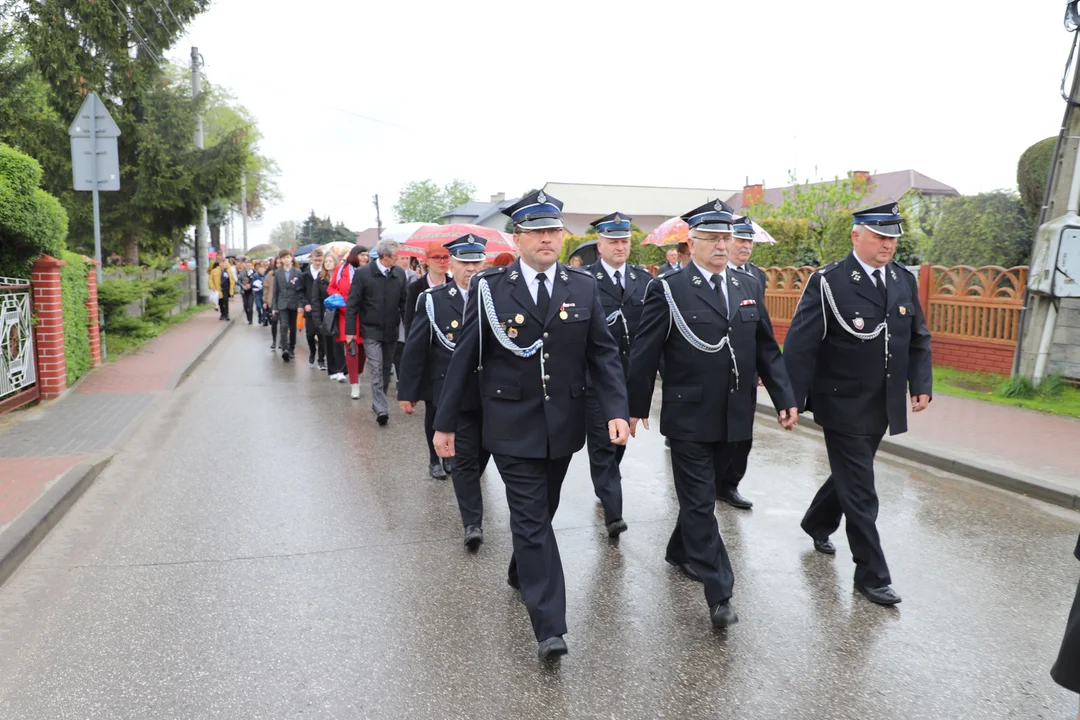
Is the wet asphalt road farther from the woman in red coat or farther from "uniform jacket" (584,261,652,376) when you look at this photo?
the woman in red coat

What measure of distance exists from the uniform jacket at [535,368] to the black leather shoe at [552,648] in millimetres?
794

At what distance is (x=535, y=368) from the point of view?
4.05 m

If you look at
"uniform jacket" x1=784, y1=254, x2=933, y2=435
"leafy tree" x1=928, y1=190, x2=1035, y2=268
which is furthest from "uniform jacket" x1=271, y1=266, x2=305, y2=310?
"uniform jacket" x1=784, y1=254, x2=933, y2=435

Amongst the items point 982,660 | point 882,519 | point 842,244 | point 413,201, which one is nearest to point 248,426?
point 882,519

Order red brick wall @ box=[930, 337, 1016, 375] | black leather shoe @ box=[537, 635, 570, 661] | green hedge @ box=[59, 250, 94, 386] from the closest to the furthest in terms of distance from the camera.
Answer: black leather shoe @ box=[537, 635, 570, 661] < green hedge @ box=[59, 250, 94, 386] < red brick wall @ box=[930, 337, 1016, 375]

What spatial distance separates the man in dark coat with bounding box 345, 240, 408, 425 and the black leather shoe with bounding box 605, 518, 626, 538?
4562mm

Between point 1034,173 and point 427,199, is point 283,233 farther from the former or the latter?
point 1034,173

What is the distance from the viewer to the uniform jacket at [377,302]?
988 centimetres

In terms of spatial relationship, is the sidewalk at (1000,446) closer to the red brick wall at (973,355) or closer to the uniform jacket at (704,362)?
the red brick wall at (973,355)

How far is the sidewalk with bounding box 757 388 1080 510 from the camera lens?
22.9ft

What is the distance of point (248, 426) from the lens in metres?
9.73

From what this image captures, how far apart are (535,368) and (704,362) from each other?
3.13ft

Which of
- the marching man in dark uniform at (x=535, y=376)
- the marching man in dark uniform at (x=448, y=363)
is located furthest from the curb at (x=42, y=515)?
the marching man in dark uniform at (x=535, y=376)

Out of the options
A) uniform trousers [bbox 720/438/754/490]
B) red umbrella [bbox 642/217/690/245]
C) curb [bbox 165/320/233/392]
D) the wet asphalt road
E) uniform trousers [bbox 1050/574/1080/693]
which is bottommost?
curb [bbox 165/320/233/392]
